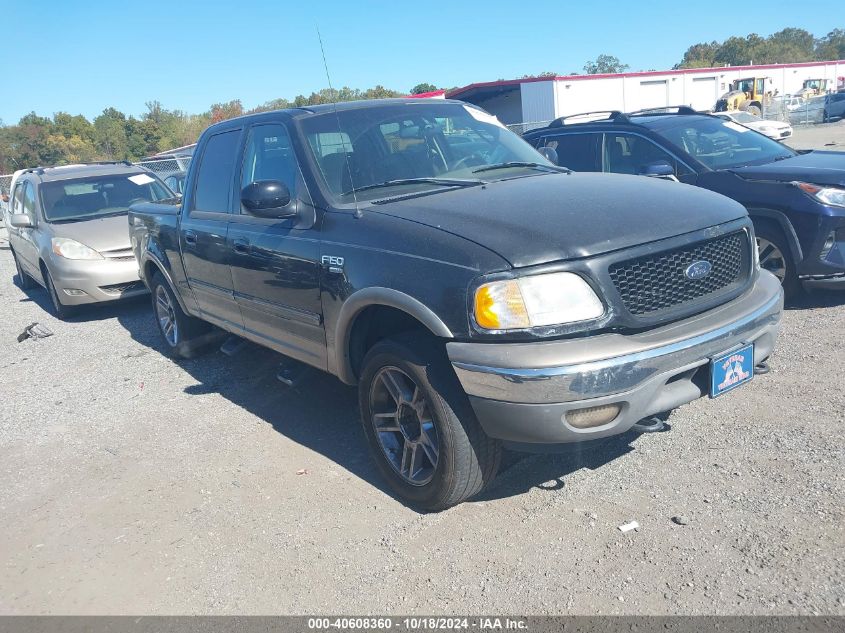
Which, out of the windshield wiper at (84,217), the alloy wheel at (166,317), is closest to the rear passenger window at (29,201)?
the windshield wiper at (84,217)

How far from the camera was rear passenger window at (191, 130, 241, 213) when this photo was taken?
507 centimetres

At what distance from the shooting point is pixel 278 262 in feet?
14.1

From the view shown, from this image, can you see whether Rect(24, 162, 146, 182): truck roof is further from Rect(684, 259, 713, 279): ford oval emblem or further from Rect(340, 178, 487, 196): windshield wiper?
Rect(684, 259, 713, 279): ford oval emblem

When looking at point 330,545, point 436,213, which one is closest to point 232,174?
point 436,213

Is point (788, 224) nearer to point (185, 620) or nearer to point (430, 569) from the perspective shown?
point (430, 569)

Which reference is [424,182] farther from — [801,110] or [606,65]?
[606,65]

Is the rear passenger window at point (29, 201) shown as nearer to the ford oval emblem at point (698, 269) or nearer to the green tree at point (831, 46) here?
the ford oval emblem at point (698, 269)

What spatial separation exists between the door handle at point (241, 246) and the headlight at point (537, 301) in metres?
2.11

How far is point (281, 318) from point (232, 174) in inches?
49.2

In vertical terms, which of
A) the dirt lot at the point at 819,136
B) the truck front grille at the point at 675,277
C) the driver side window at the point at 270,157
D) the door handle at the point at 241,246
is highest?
the driver side window at the point at 270,157

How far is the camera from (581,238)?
3117mm

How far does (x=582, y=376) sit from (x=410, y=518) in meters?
1.25

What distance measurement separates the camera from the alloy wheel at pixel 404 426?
Result: 11.4 feet

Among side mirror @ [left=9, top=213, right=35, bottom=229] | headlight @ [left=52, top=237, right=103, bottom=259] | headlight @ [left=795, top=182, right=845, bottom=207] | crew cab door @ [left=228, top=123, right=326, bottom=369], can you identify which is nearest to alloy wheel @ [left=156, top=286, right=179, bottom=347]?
crew cab door @ [left=228, top=123, right=326, bottom=369]
